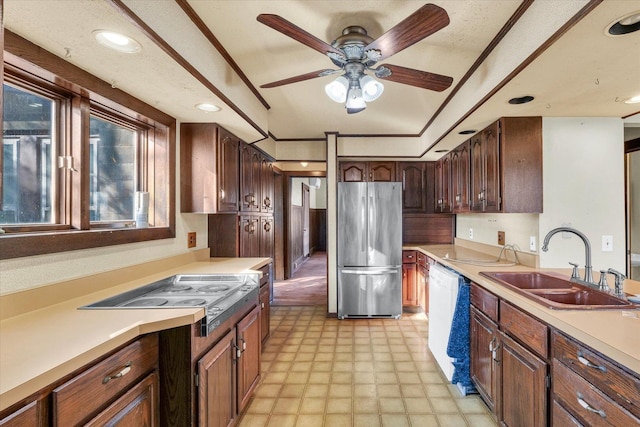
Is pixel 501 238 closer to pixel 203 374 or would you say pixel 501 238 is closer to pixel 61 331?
pixel 203 374

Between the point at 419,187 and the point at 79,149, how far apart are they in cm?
368

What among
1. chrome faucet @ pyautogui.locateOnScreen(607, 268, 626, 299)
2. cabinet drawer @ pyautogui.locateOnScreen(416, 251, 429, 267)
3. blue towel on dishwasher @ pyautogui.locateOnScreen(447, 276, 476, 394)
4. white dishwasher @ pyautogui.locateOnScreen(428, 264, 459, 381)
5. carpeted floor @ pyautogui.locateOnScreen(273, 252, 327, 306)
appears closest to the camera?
chrome faucet @ pyautogui.locateOnScreen(607, 268, 626, 299)

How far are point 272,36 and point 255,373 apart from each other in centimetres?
211

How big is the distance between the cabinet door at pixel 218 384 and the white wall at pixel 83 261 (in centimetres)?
77

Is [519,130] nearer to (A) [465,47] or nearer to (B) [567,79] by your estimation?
(B) [567,79]

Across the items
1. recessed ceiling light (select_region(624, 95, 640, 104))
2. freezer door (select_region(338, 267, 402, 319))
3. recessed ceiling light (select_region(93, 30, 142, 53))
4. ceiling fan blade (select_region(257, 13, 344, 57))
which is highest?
ceiling fan blade (select_region(257, 13, 344, 57))

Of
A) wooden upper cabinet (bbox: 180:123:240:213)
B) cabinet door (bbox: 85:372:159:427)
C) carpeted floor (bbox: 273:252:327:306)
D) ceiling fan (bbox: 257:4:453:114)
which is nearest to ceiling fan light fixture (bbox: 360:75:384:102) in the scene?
ceiling fan (bbox: 257:4:453:114)

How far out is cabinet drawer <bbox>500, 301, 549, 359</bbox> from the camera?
1.36 m

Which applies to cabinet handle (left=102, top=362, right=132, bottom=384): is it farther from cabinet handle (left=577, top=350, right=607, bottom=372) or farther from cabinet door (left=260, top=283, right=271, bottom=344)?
cabinet handle (left=577, top=350, right=607, bottom=372)

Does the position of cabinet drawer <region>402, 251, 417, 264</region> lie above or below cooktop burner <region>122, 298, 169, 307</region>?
below

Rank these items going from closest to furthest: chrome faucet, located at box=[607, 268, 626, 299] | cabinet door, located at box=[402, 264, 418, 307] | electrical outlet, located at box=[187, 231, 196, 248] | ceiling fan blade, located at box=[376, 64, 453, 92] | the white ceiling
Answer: the white ceiling
chrome faucet, located at box=[607, 268, 626, 299]
ceiling fan blade, located at box=[376, 64, 453, 92]
electrical outlet, located at box=[187, 231, 196, 248]
cabinet door, located at box=[402, 264, 418, 307]

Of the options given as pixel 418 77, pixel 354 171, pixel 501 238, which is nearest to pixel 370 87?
pixel 418 77

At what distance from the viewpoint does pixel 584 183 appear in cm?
220

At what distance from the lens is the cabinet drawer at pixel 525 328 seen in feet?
4.47
